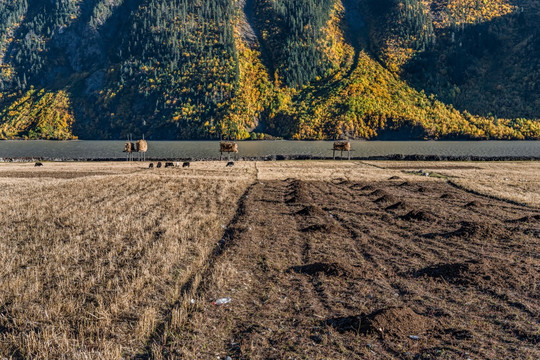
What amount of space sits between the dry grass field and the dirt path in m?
0.04

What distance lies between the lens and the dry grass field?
7.31 meters

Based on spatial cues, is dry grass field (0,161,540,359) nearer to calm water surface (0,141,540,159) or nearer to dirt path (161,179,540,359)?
dirt path (161,179,540,359)

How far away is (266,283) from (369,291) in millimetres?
2680

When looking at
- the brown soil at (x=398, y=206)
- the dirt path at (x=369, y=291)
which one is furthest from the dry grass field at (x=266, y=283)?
the brown soil at (x=398, y=206)

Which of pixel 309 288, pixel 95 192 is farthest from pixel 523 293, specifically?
pixel 95 192

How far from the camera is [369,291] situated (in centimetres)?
1008

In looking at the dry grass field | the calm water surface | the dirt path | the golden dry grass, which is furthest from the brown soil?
the calm water surface

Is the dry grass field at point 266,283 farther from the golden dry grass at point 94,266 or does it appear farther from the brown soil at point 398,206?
the brown soil at point 398,206

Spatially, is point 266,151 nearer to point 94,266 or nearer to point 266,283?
point 94,266

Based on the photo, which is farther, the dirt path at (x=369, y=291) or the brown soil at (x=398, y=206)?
the brown soil at (x=398, y=206)

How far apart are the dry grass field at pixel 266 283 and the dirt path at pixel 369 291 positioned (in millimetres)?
39

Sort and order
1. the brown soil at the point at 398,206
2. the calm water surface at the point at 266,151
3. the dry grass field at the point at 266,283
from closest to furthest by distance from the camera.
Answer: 1. the dry grass field at the point at 266,283
2. the brown soil at the point at 398,206
3. the calm water surface at the point at 266,151

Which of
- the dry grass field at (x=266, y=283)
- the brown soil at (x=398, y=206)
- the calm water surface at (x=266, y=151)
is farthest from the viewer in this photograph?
the calm water surface at (x=266, y=151)

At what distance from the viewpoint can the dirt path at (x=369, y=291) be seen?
288 inches
